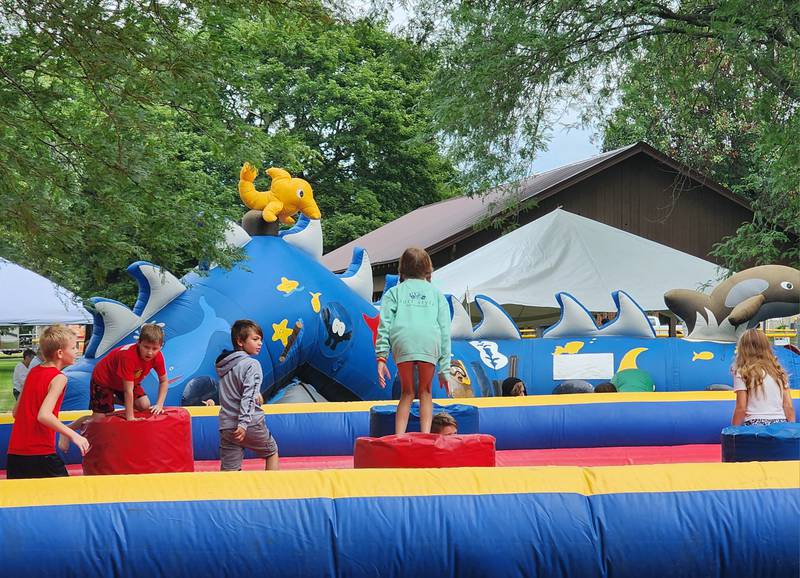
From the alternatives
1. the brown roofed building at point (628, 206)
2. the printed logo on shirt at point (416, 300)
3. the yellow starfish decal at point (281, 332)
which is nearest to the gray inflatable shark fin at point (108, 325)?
the yellow starfish decal at point (281, 332)

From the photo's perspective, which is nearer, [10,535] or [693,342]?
[10,535]

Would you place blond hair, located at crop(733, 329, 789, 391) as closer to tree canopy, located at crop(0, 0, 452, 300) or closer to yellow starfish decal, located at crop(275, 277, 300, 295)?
tree canopy, located at crop(0, 0, 452, 300)

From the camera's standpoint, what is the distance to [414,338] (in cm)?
582

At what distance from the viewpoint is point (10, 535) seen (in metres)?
3.83

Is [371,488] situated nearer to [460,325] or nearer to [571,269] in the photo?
[460,325]

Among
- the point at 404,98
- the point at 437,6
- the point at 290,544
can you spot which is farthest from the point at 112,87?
the point at 404,98

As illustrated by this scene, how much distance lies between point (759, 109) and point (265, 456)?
26.8 feet

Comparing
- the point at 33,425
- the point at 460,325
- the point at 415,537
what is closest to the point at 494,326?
the point at 460,325

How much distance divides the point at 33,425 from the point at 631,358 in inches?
259

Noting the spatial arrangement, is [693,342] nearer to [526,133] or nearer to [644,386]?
[644,386]

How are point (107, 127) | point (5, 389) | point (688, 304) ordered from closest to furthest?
point (107, 127) < point (688, 304) < point (5, 389)

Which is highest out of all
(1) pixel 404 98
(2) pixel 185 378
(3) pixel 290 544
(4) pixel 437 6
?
(1) pixel 404 98

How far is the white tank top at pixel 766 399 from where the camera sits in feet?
19.1

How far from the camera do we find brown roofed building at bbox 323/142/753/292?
19719mm
